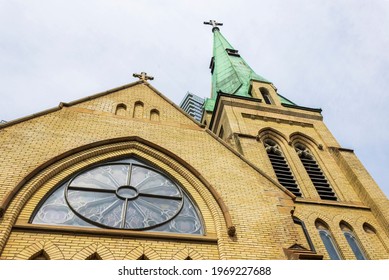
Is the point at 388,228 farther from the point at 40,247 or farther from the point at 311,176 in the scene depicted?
the point at 40,247

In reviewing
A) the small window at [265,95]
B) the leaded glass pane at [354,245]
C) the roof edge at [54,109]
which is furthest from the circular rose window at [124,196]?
the small window at [265,95]

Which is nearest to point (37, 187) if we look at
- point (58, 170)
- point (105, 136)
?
point (58, 170)

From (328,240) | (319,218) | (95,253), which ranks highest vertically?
(319,218)

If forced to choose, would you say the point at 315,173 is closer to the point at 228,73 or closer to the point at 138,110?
the point at 138,110

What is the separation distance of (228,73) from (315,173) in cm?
1224

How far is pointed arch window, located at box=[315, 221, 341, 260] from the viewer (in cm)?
1017

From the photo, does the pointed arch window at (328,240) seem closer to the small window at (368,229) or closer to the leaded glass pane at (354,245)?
the leaded glass pane at (354,245)

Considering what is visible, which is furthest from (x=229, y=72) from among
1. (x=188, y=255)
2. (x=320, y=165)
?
(x=188, y=255)

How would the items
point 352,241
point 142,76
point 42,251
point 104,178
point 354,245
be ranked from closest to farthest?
point 42,251
point 104,178
point 354,245
point 352,241
point 142,76

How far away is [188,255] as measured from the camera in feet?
20.6

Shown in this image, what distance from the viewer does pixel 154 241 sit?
252 inches
